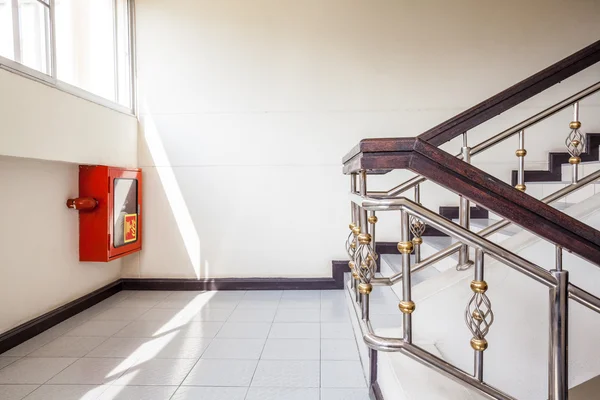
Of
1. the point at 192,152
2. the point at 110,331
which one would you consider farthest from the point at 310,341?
the point at 192,152

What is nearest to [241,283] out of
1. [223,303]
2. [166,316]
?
[223,303]

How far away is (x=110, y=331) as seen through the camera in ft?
9.21

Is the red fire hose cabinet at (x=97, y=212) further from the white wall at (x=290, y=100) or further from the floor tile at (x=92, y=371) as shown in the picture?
the floor tile at (x=92, y=371)

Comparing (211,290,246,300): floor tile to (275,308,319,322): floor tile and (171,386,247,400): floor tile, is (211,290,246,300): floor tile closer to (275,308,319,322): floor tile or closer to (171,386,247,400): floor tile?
(275,308,319,322): floor tile

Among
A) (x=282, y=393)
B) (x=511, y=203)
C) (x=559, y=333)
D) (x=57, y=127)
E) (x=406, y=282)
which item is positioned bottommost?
(x=282, y=393)

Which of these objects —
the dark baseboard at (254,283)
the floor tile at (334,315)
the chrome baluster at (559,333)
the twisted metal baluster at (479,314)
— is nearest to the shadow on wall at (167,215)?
the dark baseboard at (254,283)

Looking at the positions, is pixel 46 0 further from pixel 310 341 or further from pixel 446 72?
pixel 446 72

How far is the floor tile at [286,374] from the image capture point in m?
2.06

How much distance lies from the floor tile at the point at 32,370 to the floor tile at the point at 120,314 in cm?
70

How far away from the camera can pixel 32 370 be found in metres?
2.22

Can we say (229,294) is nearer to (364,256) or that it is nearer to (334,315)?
(334,315)

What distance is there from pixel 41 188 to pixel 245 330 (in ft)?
6.11

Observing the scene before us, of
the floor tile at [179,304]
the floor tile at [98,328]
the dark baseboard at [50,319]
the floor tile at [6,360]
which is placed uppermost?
the dark baseboard at [50,319]

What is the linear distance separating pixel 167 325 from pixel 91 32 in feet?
8.88
